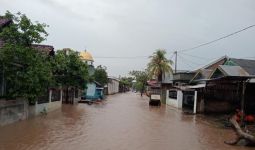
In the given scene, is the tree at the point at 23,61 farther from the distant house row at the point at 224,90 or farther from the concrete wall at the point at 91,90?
the concrete wall at the point at 91,90

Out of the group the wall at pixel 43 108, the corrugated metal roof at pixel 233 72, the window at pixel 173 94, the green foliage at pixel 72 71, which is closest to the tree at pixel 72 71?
the green foliage at pixel 72 71

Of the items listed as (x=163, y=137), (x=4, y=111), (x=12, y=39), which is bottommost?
(x=163, y=137)

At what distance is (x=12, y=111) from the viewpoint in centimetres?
1855

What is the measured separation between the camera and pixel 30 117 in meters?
22.0

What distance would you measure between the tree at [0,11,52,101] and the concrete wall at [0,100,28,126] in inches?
24.3

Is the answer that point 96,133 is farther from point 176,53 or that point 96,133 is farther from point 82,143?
point 176,53

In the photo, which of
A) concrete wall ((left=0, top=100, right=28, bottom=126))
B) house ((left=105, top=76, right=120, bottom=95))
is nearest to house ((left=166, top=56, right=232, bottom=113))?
concrete wall ((left=0, top=100, right=28, bottom=126))

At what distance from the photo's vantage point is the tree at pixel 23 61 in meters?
18.9

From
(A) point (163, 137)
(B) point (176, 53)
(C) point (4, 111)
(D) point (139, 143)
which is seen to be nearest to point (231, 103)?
(A) point (163, 137)

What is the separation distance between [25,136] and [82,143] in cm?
293

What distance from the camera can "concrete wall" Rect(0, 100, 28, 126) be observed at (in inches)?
678

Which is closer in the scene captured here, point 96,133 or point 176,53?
point 96,133

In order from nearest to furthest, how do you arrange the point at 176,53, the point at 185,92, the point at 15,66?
the point at 15,66
the point at 185,92
the point at 176,53

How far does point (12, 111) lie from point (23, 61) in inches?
111
